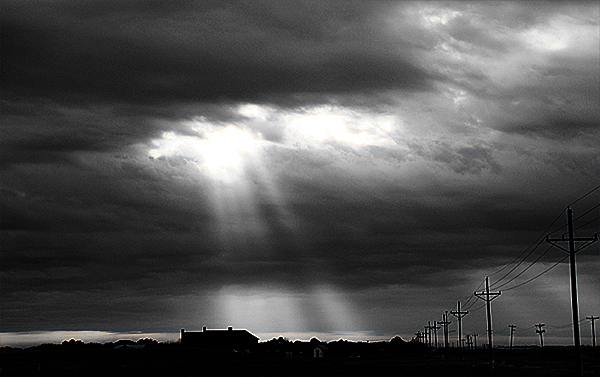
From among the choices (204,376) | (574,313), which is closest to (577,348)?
(574,313)

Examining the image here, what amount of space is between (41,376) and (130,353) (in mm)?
73906

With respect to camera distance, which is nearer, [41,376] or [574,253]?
[574,253]

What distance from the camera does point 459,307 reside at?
154250mm

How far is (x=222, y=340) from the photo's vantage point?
190 meters

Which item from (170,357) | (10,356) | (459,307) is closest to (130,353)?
(170,357)

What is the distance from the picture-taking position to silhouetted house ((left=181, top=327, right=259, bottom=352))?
188 meters

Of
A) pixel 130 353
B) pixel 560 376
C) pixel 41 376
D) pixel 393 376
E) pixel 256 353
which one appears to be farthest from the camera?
pixel 256 353

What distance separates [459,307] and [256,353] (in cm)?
5947

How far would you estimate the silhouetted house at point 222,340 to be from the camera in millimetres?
188125

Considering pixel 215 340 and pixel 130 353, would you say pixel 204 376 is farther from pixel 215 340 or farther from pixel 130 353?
pixel 215 340

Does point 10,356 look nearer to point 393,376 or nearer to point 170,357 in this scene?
→ point 170,357

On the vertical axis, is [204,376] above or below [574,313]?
below

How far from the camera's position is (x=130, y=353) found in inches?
A: 5989

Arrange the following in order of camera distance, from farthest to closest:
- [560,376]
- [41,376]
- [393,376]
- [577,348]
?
[41,376], [393,376], [560,376], [577,348]
